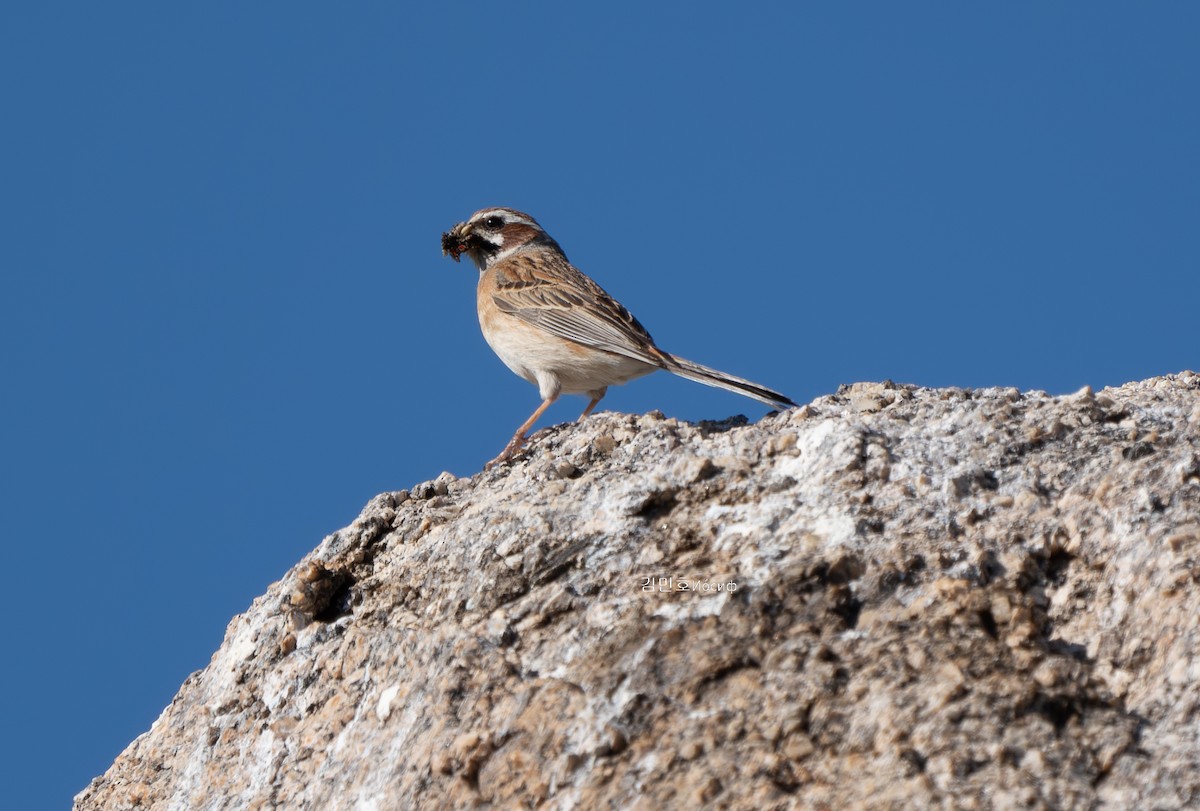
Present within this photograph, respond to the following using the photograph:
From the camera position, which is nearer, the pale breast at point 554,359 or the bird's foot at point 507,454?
the bird's foot at point 507,454

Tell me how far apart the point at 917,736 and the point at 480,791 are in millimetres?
1501

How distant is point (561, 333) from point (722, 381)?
1875 millimetres

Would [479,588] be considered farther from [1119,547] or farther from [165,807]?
[1119,547]

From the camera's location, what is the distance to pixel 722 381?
860cm

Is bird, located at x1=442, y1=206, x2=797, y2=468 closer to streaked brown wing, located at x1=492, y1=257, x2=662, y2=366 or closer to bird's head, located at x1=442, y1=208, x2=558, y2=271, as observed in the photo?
streaked brown wing, located at x1=492, y1=257, x2=662, y2=366

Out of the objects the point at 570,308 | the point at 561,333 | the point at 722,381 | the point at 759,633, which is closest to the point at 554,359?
the point at 561,333

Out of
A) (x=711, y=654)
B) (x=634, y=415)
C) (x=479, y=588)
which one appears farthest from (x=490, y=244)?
(x=711, y=654)

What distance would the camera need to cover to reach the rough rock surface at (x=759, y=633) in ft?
14.7

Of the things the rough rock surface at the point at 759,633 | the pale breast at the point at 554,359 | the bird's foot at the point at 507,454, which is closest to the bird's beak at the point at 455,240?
the pale breast at the point at 554,359

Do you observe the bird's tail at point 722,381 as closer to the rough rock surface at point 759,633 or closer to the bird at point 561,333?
the bird at point 561,333

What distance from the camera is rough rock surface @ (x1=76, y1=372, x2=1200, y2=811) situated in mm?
4488

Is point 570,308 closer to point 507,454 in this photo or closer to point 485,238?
point 485,238

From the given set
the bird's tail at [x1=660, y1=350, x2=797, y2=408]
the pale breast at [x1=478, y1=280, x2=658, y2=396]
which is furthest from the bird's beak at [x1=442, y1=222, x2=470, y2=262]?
the bird's tail at [x1=660, y1=350, x2=797, y2=408]

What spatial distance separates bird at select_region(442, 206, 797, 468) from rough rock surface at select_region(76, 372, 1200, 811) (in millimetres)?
2663
